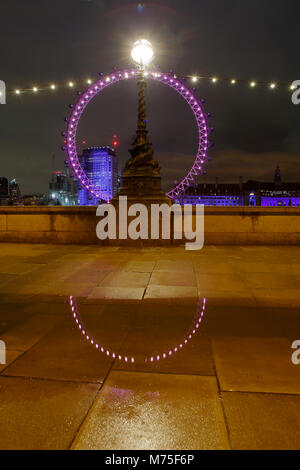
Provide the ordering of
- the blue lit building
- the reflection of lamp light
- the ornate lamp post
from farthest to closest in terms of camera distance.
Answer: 1. the blue lit building
2. the ornate lamp post
3. the reflection of lamp light

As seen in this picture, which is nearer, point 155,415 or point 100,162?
point 155,415

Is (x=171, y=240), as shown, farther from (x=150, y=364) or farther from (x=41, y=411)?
(x=41, y=411)

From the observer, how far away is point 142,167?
10.8m

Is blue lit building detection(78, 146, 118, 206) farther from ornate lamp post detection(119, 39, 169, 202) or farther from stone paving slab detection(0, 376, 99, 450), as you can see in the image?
stone paving slab detection(0, 376, 99, 450)

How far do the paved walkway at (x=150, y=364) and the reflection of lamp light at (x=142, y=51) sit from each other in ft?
24.3

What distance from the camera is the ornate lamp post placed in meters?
10.2

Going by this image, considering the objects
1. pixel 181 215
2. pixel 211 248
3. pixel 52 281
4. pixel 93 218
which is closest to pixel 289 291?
pixel 52 281

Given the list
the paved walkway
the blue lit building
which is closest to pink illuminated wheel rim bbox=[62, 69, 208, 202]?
the paved walkway

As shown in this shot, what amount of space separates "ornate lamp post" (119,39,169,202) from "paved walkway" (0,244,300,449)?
5105 mm

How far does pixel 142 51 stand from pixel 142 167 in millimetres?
3468

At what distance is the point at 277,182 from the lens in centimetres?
13088

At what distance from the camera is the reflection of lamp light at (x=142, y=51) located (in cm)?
962

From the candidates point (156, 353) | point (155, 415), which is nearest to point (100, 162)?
point (156, 353)
